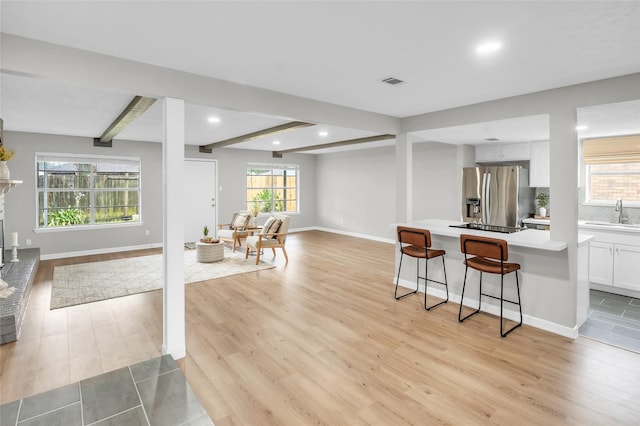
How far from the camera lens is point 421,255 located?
400 centimetres

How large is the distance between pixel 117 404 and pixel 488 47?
3.53 meters

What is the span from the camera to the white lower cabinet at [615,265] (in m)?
4.30

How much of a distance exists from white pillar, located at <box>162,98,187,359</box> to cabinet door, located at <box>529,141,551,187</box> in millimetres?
5722

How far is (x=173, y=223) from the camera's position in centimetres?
282

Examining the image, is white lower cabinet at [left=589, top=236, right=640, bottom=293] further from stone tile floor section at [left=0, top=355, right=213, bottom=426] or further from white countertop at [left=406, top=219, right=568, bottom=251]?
stone tile floor section at [left=0, top=355, right=213, bottom=426]

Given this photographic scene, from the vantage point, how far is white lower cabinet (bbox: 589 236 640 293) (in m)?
4.30

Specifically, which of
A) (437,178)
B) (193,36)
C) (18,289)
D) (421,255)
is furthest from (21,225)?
(437,178)

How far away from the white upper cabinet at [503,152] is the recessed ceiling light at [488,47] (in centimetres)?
421

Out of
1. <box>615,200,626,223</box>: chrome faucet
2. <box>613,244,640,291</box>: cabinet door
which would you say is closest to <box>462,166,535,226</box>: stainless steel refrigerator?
<box>615,200,626,223</box>: chrome faucet

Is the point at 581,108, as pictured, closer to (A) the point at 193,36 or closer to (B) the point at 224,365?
(A) the point at 193,36

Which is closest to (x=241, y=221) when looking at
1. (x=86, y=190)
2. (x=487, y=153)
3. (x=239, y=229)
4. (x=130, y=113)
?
(x=239, y=229)

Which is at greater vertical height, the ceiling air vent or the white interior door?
the ceiling air vent

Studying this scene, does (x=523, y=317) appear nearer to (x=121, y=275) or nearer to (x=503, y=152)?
(x=503, y=152)

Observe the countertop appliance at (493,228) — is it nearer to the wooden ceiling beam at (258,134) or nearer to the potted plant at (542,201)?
the potted plant at (542,201)
